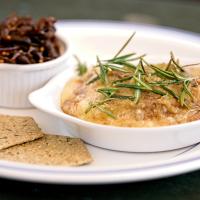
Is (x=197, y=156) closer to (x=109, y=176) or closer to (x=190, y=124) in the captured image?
(x=190, y=124)

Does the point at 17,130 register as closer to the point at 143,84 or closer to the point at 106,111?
the point at 106,111

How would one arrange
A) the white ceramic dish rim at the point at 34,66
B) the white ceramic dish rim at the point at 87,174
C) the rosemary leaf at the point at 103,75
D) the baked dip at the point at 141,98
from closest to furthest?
1. the white ceramic dish rim at the point at 87,174
2. the baked dip at the point at 141,98
3. the rosemary leaf at the point at 103,75
4. the white ceramic dish rim at the point at 34,66

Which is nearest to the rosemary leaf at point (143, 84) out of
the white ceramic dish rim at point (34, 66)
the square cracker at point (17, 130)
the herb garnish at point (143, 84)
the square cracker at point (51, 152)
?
the herb garnish at point (143, 84)

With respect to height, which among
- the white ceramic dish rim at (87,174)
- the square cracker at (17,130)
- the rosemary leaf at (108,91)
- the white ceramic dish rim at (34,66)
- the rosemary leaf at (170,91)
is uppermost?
the rosemary leaf at (170,91)

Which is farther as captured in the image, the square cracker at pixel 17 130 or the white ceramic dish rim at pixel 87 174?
the square cracker at pixel 17 130

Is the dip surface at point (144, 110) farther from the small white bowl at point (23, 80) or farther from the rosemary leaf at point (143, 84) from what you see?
the small white bowl at point (23, 80)

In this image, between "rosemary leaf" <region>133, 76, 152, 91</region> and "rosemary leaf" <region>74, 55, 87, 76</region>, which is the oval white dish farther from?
"rosemary leaf" <region>74, 55, 87, 76</region>
